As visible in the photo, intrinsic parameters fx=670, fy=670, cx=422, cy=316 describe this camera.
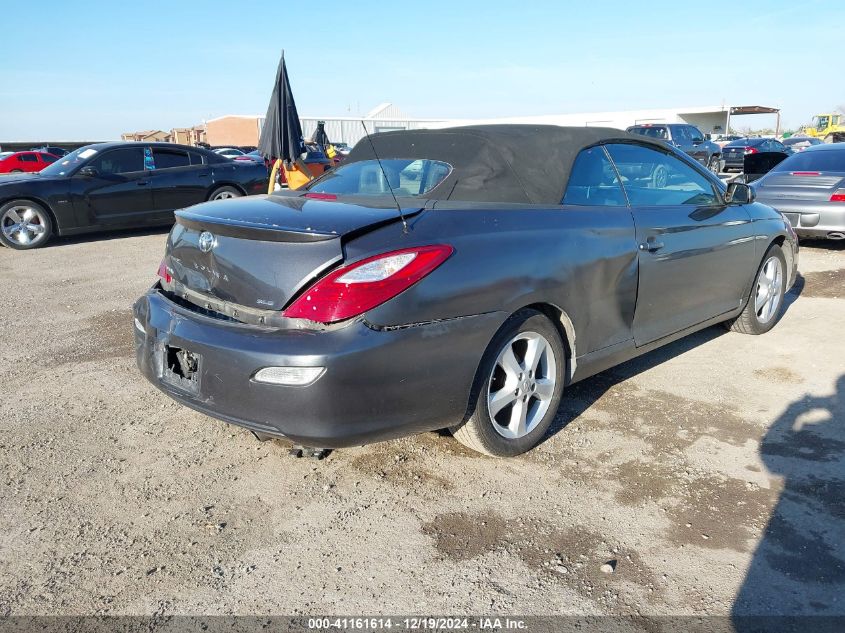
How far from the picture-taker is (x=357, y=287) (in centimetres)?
249

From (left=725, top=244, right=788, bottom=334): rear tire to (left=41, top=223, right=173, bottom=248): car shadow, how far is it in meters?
8.39

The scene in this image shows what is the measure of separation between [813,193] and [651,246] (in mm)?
5501

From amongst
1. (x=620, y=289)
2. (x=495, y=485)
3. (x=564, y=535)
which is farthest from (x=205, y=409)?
(x=620, y=289)

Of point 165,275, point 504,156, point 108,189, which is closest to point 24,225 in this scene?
point 108,189

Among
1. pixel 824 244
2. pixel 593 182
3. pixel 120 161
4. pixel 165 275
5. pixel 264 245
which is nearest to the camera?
pixel 264 245

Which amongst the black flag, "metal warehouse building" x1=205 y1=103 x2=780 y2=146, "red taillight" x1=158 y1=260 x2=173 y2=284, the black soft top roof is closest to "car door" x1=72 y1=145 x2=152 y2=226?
the black flag

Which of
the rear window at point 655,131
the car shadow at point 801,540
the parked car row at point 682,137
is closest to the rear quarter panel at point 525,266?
the car shadow at point 801,540

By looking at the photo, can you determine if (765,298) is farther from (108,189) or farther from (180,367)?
(108,189)

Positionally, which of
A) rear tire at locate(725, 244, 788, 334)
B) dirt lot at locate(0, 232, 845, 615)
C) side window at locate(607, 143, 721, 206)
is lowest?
dirt lot at locate(0, 232, 845, 615)

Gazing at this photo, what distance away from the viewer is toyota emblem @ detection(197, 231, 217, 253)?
2.86 meters

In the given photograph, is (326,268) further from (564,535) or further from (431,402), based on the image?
(564,535)

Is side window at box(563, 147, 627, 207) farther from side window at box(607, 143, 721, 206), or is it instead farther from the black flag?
the black flag

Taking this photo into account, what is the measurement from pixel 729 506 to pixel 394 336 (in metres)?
1.59

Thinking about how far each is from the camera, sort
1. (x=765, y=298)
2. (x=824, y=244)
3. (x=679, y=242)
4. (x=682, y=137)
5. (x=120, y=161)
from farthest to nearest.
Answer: (x=682, y=137) < (x=120, y=161) < (x=824, y=244) < (x=765, y=298) < (x=679, y=242)
